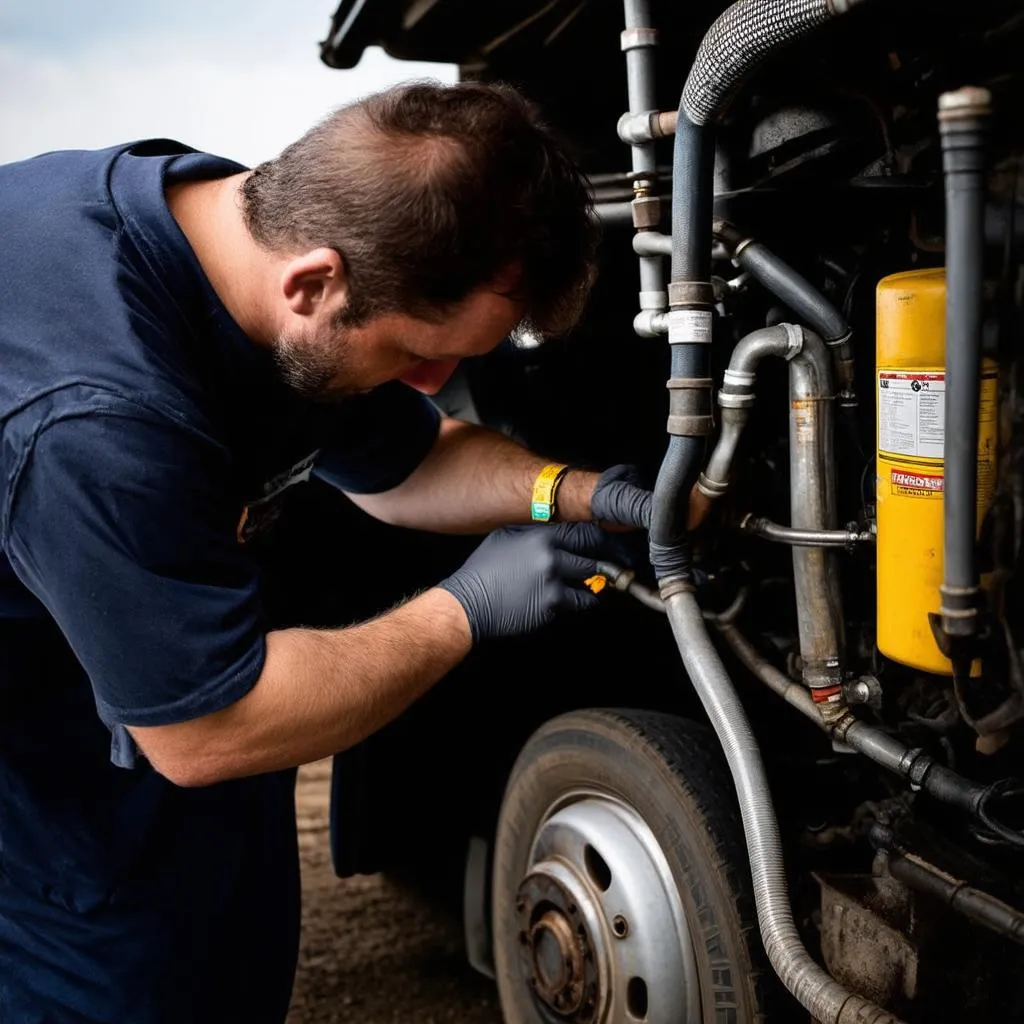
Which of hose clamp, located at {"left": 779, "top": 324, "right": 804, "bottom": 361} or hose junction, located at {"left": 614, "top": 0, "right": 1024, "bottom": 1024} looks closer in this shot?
hose junction, located at {"left": 614, "top": 0, "right": 1024, "bottom": 1024}

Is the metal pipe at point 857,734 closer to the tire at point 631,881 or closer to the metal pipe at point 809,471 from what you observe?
the metal pipe at point 809,471

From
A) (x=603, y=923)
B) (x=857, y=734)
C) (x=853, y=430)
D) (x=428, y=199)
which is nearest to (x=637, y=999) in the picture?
(x=603, y=923)

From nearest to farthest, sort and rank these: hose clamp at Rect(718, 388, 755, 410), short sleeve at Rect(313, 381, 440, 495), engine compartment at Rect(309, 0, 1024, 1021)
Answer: engine compartment at Rect(309, 0, 1024, 1021) < hose clamp at Rect(718, 388, 755, 410) < short sleeve at Rect(313, 381, 440, 495)

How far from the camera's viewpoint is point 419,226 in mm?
1057

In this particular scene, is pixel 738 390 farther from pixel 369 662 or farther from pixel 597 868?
pixel 597 868

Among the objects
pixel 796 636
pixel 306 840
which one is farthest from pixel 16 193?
pixel 306 840

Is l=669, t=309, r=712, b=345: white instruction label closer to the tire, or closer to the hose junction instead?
the hose junction

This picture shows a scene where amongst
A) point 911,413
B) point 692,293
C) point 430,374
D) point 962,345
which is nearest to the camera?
point 962,345

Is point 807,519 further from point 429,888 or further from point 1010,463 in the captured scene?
point 429,888

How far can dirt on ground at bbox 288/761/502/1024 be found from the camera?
1.97 metres

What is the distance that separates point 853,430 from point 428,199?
484 mm

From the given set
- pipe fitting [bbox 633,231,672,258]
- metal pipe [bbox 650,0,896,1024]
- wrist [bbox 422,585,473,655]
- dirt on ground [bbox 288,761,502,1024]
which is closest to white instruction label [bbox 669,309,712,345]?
metal pipe [bbox 650,0,896,1024]

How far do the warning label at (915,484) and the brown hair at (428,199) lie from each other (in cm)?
42

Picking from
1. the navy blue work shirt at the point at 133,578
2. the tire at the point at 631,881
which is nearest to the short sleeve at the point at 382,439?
the navy blue work shirt at the point at 133,578
